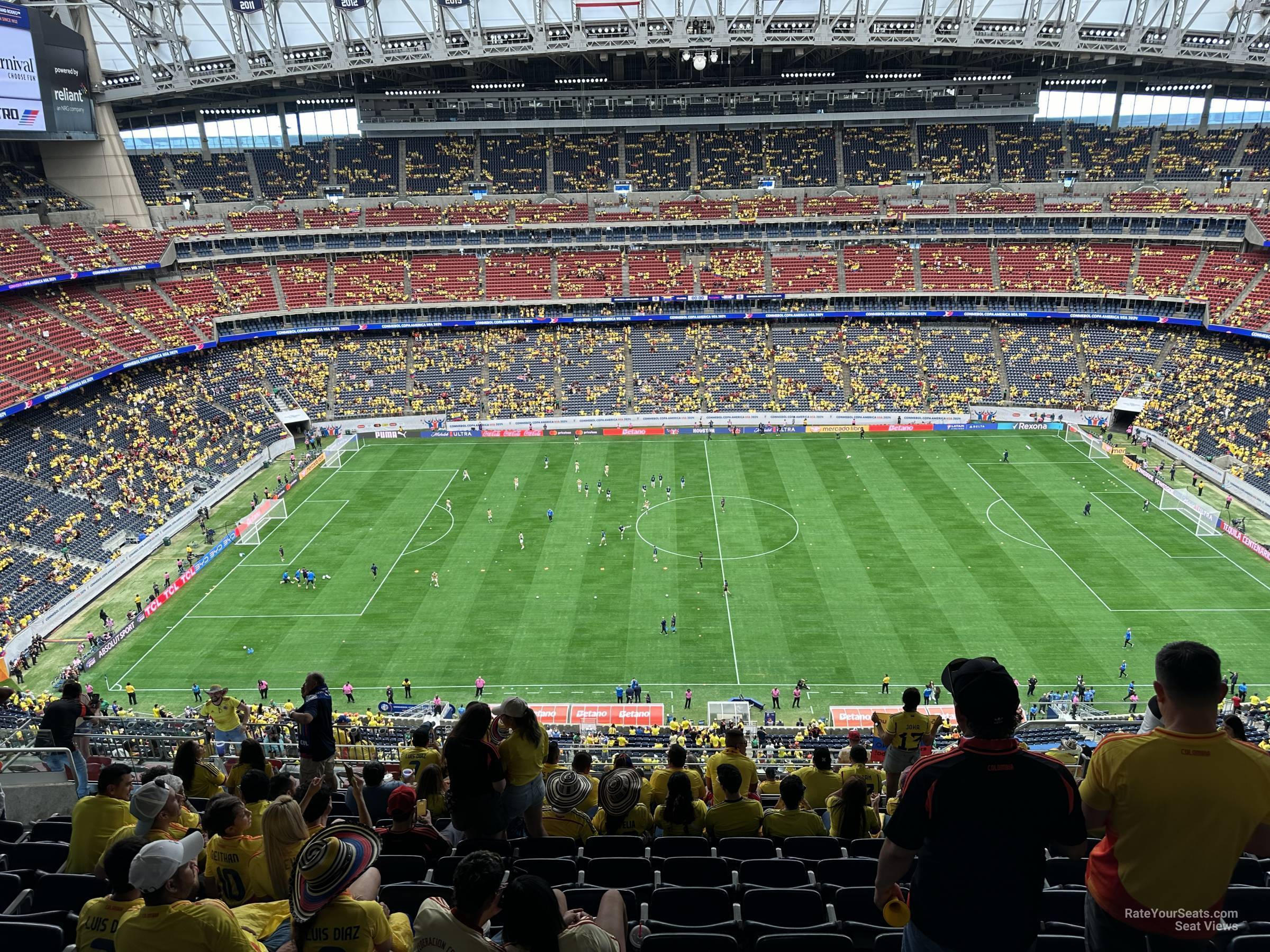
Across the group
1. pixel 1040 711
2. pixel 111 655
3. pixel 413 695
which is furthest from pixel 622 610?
pixel 111 655

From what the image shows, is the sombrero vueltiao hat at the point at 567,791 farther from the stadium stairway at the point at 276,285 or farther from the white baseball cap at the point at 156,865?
the stadium stairway at the point at 276,285

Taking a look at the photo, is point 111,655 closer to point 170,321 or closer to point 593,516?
point 593,516

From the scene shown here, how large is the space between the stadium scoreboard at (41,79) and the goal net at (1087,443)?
258 feet

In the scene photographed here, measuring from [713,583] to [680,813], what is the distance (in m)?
33.3

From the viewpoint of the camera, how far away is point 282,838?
6.59m

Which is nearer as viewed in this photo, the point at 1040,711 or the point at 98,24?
the point at 1040,711

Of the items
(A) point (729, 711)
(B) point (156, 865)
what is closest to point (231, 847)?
(B) point (156, 865)

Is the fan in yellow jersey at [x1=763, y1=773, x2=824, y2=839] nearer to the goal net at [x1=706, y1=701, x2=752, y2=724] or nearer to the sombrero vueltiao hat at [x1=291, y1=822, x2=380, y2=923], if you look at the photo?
the sombrero vueltiao hat at [x1=291, y1=822, x2=380, y2=923]

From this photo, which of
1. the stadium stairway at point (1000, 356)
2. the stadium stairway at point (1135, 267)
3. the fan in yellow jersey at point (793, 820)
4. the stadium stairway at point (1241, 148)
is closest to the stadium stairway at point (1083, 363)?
the stadium stairway at point (1000, 356)

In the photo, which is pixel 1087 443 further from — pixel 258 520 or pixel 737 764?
pixel 737 764

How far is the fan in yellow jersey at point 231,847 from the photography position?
7031 millimetres

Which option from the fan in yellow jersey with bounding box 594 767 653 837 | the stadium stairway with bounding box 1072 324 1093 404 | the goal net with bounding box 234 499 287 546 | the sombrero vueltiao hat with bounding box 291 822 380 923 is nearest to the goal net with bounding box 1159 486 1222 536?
the stadium stairway with bounding box 1072 324 1093 404

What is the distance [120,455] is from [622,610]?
35561 mm

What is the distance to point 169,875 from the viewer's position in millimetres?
5133
